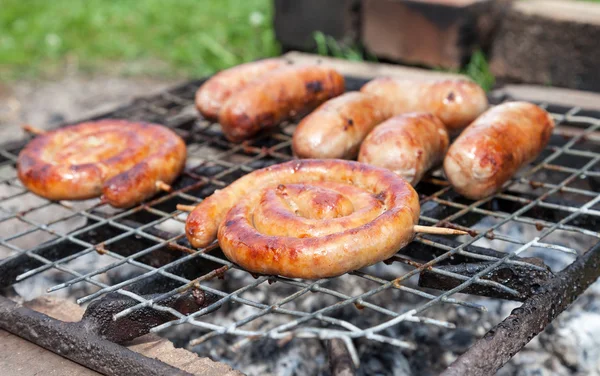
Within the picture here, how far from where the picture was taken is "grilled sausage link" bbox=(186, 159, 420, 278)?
2.38m

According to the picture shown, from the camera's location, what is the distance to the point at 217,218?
9.09 ft

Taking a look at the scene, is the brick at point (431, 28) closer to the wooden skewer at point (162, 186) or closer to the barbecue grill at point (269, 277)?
the barbecue grill at point (269, 277)

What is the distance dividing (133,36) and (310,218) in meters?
6.11

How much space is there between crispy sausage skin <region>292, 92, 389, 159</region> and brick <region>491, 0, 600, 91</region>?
214 cm

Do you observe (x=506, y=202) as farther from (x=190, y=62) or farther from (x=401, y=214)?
(x=190, y=62)

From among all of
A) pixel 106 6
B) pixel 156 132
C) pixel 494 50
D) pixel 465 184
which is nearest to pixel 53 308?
pixel 156 132

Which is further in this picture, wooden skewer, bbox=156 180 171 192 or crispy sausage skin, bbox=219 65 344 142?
crispy sausage skin, bbox=219 65 344 142

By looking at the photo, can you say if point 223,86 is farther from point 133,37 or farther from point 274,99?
point 133,37

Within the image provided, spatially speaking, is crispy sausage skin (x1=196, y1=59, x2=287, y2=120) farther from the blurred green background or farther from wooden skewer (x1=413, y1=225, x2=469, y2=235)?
the blurred green background

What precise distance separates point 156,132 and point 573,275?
208 centimetres

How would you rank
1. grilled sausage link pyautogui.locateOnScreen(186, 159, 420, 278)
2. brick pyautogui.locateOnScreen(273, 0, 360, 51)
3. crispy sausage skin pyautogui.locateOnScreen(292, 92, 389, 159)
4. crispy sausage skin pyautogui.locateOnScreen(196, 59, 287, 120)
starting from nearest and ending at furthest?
grilled sausage link pyautogui.locateOnScreen(186, 159, 420, 278), crispy sausage skin pyautogui.locateOnScreen(292, 92, 389, 159), crispy sausage skin pyautogui.locateOnScreen(196, 59, 287, 120), brick pyautogui.locateOnScreen(273, 0, 360, 51)

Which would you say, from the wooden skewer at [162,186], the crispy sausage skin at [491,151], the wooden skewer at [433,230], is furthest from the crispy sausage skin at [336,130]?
the wooden skewer at [433,230]

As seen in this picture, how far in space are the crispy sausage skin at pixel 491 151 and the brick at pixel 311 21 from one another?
3144 millimetres

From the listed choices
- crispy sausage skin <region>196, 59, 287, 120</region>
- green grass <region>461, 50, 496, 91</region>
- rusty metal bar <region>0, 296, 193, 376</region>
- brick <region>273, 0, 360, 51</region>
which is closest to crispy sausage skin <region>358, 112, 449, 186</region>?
crispy sausage skin <region>196, 59, 287, 120</region>
